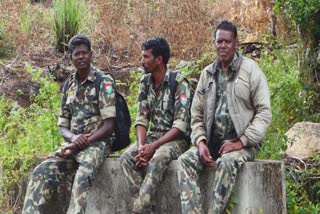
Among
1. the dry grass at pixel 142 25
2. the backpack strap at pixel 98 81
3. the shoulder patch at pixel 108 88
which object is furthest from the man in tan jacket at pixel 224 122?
the dry grass at pixel 142 25

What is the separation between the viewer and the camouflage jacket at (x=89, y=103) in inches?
246

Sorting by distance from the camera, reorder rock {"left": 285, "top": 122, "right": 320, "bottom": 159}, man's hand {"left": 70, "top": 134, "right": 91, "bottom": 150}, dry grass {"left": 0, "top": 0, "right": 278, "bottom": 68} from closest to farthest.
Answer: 1. man's hand {"left": 70, "top": 134, "right": 91, "bottom": 150}
2. rock {"left": 285, "top": 122, "right": 320, "bottom": 159}
3. dry grass {"left": 0, "top": 0, "right": 278, "bottom": 68}

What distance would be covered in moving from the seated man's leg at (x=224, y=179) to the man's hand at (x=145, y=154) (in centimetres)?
63

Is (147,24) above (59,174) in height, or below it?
above

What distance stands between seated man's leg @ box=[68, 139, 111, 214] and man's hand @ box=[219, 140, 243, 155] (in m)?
1.10

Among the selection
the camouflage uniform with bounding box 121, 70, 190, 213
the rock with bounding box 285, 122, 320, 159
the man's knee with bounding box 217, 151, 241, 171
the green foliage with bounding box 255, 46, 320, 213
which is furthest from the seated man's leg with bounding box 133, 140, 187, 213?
the rock with bounding box 285, 122, 320, 159

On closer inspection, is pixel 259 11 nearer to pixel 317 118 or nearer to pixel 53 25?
pixel 53 25

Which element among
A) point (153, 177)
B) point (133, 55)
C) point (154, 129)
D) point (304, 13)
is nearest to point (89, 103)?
point (154, 129)

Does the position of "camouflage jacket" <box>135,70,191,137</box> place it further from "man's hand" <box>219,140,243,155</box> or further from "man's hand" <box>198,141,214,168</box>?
"man's hand" <box>219,140,243,155</box>

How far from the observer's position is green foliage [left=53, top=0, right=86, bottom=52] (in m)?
12.3

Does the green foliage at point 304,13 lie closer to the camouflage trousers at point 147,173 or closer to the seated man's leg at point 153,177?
the camouflage trousers at point 147,173

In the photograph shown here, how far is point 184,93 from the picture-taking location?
6168 millimetres

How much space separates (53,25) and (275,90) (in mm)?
5513

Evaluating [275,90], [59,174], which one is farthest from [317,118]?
[59,174]
